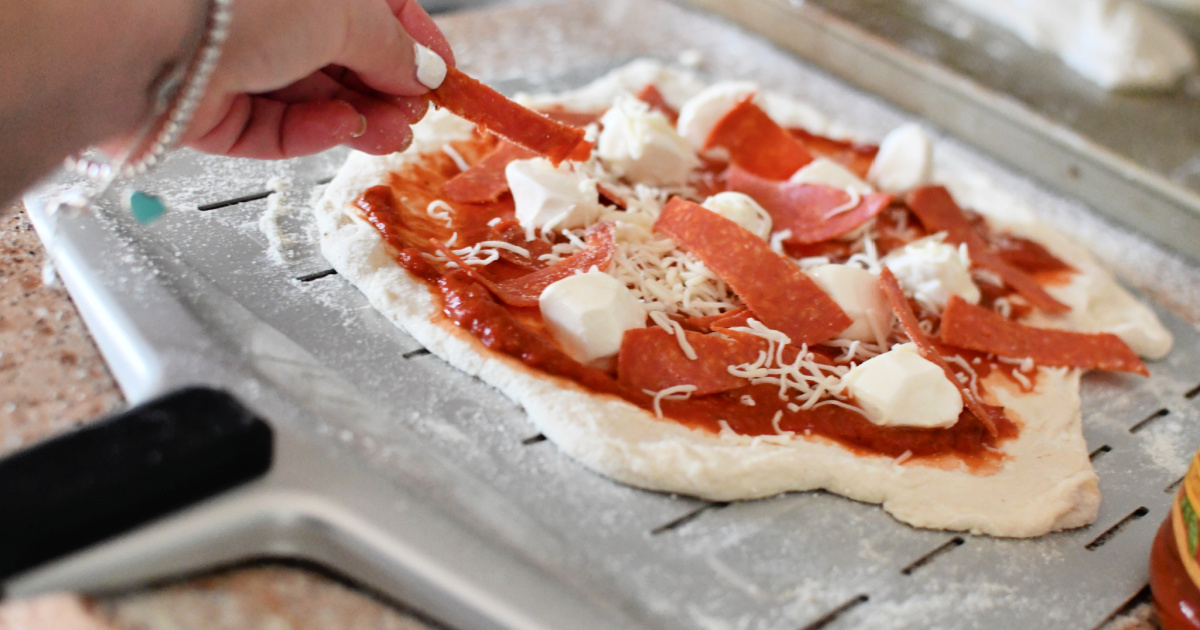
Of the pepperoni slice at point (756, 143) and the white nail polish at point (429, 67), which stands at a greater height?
the white nail polish at point (429, 67)

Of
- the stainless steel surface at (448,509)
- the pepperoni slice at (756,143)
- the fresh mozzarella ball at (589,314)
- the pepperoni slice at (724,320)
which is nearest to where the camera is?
the stainless steel surface at (448,509)

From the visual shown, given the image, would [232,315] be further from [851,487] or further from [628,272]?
[851,487]

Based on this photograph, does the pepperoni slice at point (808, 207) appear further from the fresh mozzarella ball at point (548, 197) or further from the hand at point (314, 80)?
the hand at point (314, 80)

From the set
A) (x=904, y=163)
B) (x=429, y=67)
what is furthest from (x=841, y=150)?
(x=429, y=67)

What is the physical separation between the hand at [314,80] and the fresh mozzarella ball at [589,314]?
11.6 inches

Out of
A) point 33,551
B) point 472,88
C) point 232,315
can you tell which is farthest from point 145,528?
point 472,88

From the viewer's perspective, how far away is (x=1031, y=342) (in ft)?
4.34

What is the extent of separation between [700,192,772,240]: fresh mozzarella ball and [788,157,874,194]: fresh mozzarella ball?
0.59 ft

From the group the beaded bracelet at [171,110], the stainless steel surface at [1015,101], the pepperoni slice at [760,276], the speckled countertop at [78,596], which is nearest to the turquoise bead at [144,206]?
the beaded bracelet at [171,110]

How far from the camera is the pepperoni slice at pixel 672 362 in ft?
3.48

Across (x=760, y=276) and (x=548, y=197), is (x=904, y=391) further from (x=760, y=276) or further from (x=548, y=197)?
(x=548, y=197)

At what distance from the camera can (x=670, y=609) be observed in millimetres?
847

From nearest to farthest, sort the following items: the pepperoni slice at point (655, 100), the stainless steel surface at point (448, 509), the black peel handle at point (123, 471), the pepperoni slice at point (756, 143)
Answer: the black peel handle at point (123, 471), the stainless steel surface at point (448, 509), the pepperoni slice at point (756, 143), the pepperoni slice at point (655, 100)

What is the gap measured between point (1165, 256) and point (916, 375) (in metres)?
1.02
